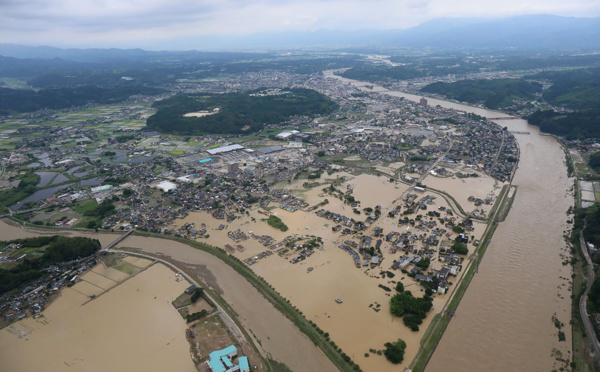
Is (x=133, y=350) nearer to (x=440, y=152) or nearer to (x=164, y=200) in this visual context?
(x=164, y=200)

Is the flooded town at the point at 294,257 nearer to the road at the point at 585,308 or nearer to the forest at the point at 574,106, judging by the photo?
the road at the point at 585,308

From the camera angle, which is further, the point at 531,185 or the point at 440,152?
the point at 440,152

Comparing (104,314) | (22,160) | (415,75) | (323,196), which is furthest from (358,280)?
(415,75)

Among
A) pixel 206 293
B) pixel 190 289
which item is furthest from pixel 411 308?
pixel 190 289

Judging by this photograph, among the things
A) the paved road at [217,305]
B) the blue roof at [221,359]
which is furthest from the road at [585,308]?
the blue roof at [221,359]

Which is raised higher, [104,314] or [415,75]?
[415,75]

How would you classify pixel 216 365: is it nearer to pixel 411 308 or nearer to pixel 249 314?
pixel 249 314

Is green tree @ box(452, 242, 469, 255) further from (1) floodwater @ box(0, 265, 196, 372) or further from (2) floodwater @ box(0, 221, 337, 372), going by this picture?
(1) floodwater @ box(0, 265, 196, 372)
